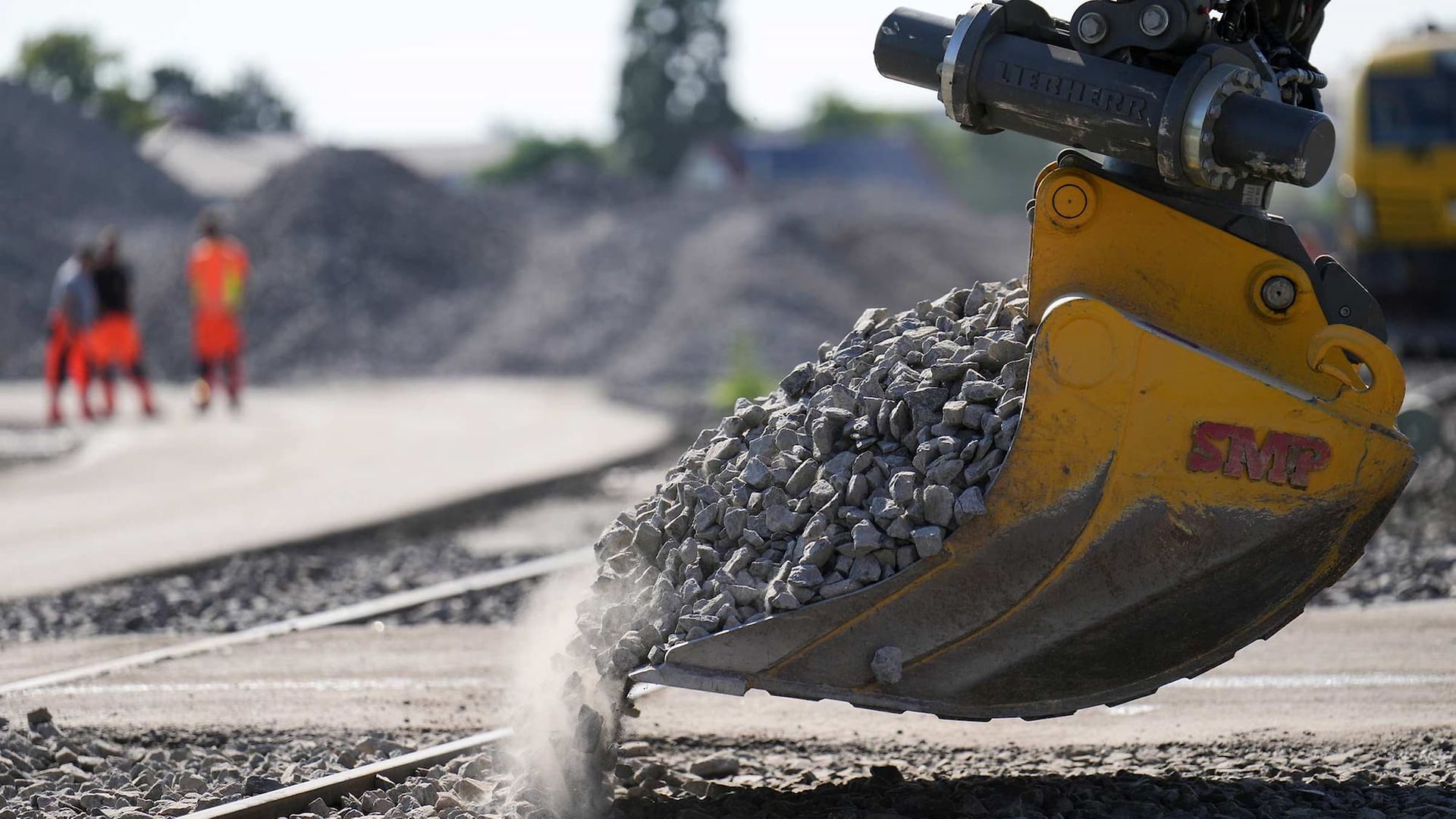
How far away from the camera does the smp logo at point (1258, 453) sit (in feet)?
12.3

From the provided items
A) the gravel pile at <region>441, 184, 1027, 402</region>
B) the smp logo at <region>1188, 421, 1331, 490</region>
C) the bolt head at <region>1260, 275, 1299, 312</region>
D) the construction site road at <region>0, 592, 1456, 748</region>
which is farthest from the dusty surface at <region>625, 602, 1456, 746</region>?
the gravel pile at <region>441, 184, 1027, 402</region>

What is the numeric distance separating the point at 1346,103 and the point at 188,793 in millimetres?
16667

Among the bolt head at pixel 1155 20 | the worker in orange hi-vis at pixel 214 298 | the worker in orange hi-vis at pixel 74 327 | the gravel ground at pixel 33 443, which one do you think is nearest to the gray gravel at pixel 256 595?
the bolt head at pixel 1155 20

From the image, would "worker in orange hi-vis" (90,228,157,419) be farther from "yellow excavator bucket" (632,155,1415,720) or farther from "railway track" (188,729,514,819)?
"yellow excavator bucket" (632,155,1415,720)

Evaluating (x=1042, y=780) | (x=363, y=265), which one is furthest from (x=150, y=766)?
(x=363, y=265)

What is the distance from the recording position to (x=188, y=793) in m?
4.77

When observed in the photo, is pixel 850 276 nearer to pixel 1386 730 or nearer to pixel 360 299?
pixel 360 299

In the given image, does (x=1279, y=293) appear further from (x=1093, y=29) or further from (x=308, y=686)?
(x=308, y=686)

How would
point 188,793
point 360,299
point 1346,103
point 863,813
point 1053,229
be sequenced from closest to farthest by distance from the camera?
point 1053,229 < point 863,813 < point 188,793 < point 1346,103 < point 360,299

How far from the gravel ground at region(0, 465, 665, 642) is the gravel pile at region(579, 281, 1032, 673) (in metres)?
3.44

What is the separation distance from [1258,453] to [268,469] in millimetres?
10964

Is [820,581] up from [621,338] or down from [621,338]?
down

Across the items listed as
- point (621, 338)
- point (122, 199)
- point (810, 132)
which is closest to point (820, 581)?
point (621, 338)

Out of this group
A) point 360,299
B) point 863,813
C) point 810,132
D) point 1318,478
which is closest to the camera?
point 1318,478
